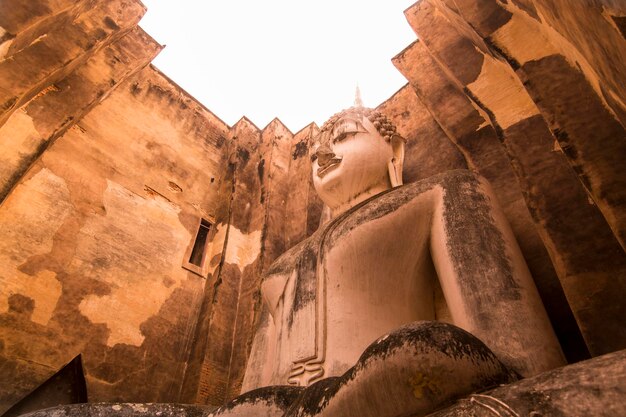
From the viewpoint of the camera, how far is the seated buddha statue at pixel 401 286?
2033 mm

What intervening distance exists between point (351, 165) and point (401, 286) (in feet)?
3.69

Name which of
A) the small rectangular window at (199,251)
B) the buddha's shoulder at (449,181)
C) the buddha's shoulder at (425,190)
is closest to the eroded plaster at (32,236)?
the small rectangular window at (199,251)

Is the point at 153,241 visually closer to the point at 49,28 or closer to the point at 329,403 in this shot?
the point at 49,28

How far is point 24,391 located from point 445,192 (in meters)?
3.47

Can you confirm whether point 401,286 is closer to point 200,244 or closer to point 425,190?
point 425,190

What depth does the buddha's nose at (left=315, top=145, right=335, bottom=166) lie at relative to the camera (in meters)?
3.56

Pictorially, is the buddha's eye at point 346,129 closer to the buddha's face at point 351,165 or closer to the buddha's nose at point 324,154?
the buddha's face at point 351,165

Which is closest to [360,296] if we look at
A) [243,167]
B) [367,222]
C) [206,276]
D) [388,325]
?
[388,325]

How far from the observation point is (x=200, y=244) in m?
5.62

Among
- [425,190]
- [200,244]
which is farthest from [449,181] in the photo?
[200,244]

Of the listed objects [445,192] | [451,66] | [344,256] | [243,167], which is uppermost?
[243,167]

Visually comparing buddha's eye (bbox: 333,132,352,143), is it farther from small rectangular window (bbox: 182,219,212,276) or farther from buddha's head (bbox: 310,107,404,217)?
small rectangular window (bbox: 182,219,212,276)

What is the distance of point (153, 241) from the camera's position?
4.97 m

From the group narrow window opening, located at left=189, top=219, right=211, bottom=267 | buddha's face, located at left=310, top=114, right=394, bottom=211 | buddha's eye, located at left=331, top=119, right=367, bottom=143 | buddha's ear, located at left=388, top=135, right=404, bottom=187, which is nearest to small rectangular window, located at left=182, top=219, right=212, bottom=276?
narrow window opening, located at left=189, top=219, right=211, bottom=267
